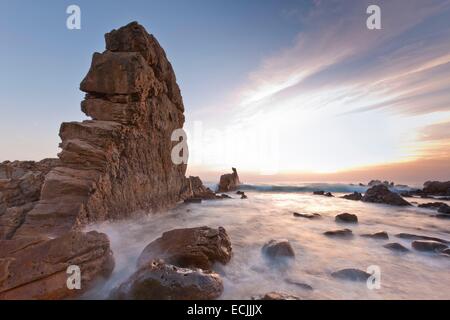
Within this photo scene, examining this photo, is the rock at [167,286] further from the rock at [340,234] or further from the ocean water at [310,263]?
the rock at [340,234]

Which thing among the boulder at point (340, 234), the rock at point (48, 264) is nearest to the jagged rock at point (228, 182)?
the boulder at point (340, 234)

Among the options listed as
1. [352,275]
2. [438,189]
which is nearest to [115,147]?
[352,275]

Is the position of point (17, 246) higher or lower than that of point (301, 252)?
higher

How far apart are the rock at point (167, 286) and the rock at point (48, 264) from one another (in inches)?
38.8

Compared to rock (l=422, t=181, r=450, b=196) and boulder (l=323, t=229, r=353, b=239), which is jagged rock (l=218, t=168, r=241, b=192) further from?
boulder (l=323, t=229, r=353, b=239)

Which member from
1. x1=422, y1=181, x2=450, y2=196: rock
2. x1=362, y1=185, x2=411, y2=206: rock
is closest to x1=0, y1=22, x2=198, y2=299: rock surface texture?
x1=362, y1=185, x2=411, y2=206: rock

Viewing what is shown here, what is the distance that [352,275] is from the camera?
6125 millimetres

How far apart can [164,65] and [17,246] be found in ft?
46.7

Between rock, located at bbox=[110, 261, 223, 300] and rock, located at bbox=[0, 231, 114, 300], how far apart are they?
0.99 meters

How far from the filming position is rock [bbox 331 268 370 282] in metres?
6.03

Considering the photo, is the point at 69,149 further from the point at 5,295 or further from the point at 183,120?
the point at 183,120

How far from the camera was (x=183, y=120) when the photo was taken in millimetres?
21297

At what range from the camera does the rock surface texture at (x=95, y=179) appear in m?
4.93
